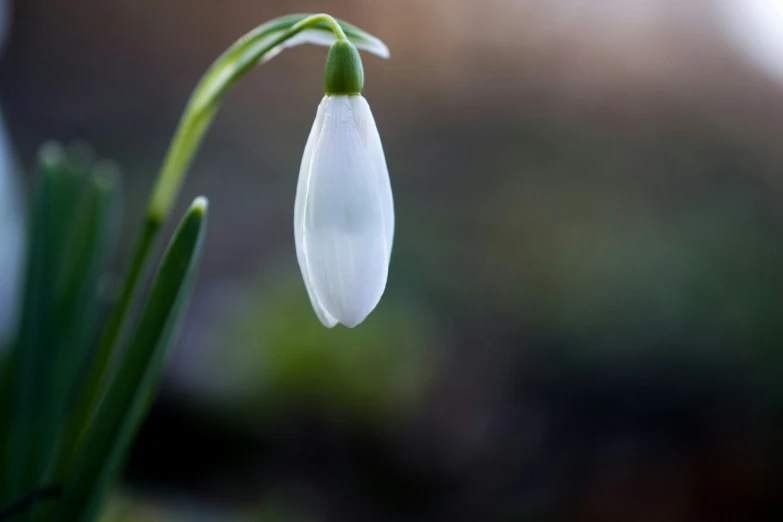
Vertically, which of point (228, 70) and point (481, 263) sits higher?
point (481, 263)

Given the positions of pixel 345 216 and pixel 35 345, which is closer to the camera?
pixel 345 216

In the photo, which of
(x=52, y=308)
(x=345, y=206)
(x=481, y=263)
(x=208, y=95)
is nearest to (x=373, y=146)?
(x=345, y=206)

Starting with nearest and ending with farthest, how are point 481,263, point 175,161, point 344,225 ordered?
point 344,225 < point 175,161 < point 481,263

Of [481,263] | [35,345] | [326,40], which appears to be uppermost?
[481,263]

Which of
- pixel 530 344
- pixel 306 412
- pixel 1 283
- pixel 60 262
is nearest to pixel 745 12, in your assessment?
pixel 530 344

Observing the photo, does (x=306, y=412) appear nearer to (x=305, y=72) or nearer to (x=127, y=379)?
(x=127, y=379)

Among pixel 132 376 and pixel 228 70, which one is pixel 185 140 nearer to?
pixel 228 70

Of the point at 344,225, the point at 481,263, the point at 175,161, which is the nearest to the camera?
the point at 344,225

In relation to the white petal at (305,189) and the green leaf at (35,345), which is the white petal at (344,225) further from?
the green leaf at (35,345)
